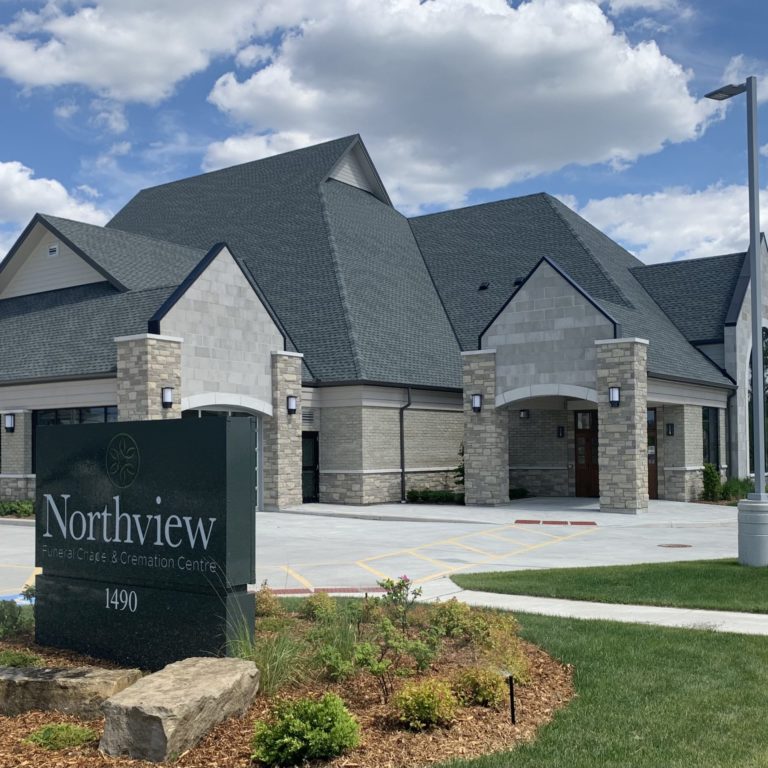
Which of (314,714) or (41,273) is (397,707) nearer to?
(314,714)

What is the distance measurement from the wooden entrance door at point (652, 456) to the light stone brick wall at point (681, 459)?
37 centimetres

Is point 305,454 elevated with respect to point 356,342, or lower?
lower

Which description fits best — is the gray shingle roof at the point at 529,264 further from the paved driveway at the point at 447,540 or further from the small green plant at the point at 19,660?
the small green plant at the point at 19,660

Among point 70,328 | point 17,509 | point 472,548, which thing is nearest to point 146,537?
point 472,548

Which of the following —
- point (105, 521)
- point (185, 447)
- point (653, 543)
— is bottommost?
point (653, 543)

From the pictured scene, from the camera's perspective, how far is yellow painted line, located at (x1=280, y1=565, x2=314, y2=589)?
14.2 meters

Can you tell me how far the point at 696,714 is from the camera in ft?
23.0

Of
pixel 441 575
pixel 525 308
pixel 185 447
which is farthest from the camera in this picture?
pixel 525 308

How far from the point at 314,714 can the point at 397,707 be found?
2.67 feet

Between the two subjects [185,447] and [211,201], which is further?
[211,201]

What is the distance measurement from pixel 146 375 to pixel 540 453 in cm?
1481

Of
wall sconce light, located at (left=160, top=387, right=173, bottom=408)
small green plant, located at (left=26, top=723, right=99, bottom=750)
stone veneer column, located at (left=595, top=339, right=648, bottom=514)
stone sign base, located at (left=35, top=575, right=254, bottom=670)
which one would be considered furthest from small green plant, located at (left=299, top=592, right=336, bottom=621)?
stone veneer column, located at (left=595, top=339, right=648, bottom=514)

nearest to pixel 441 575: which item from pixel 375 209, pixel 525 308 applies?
pixel 525 308

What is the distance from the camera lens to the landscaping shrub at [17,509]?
84.7 ft
